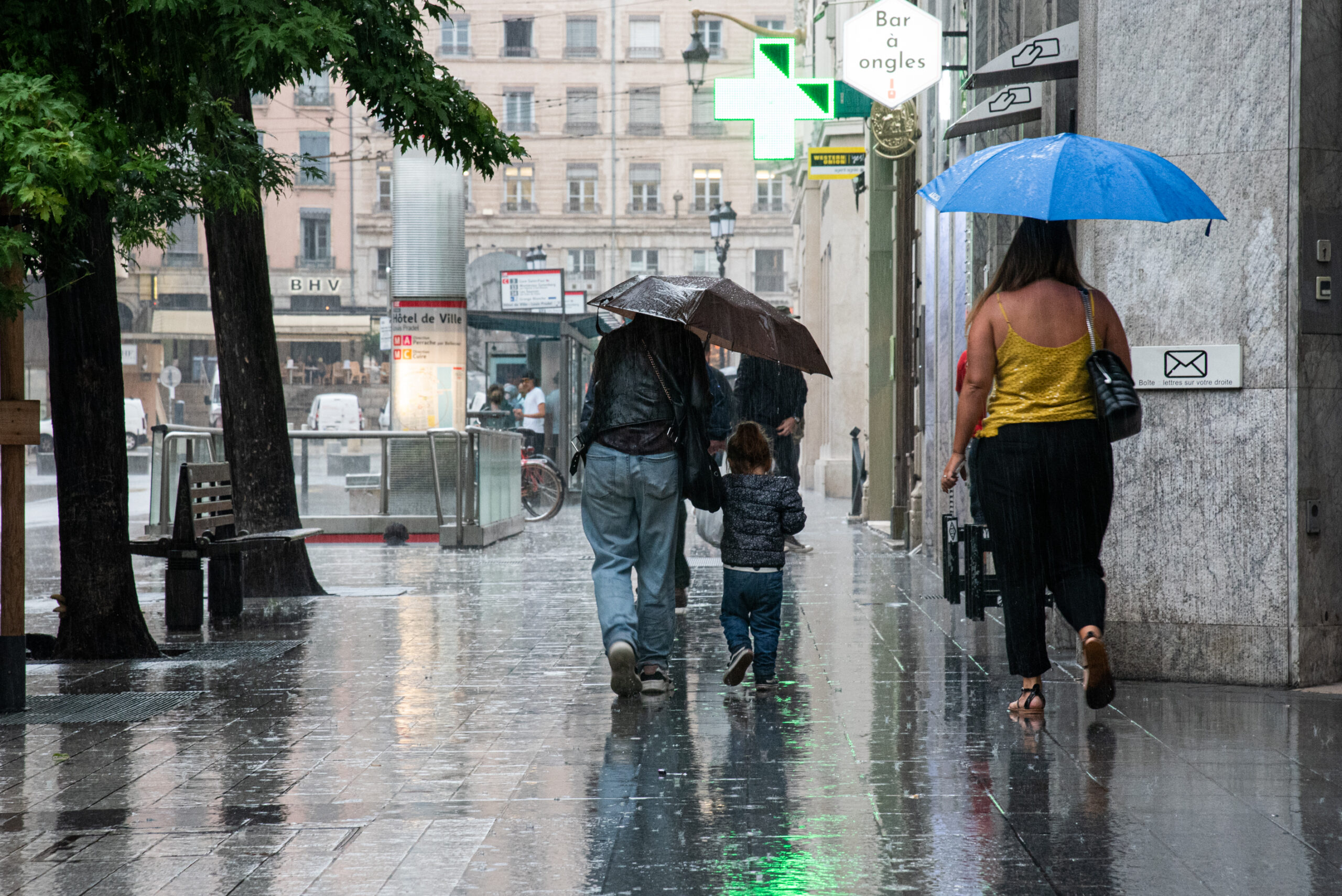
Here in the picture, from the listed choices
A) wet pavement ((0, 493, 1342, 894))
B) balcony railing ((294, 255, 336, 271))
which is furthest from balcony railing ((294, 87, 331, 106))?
wet pavement ((0, 493, 1342, 894))

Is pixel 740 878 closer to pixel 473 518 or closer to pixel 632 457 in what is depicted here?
pixel 632 457

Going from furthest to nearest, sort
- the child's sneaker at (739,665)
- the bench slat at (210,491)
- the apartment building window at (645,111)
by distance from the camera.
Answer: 1. the apartment building window at (645,111)
2. the bench slat at (210,491)
3. the child's sneaker at (739,665)

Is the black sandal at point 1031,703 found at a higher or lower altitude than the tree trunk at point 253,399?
lower

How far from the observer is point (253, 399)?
11062mm

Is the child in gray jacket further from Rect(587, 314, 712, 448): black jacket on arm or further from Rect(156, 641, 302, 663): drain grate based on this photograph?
Rect(156, 641, 302, 663): drain grate

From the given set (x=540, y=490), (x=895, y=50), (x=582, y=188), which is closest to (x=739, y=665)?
(x=895, y=50)

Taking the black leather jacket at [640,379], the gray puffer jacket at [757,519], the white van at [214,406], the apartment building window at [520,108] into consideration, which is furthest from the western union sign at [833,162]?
the apartment building window at [520,108]

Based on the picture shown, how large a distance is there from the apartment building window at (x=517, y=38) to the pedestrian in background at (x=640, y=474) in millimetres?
60216

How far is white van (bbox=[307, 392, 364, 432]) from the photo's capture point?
127 feet

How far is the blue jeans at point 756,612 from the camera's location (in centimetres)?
680

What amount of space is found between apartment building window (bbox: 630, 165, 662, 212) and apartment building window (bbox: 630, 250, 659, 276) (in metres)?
1.89

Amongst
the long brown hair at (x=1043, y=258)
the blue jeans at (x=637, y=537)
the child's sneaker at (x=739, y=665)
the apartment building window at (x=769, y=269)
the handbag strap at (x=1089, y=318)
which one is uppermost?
the apartment building window at (x=769, y=269)

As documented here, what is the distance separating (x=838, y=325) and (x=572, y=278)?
37984 millimetres

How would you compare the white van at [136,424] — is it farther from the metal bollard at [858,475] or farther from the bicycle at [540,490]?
the metal bollard at [858,475]
